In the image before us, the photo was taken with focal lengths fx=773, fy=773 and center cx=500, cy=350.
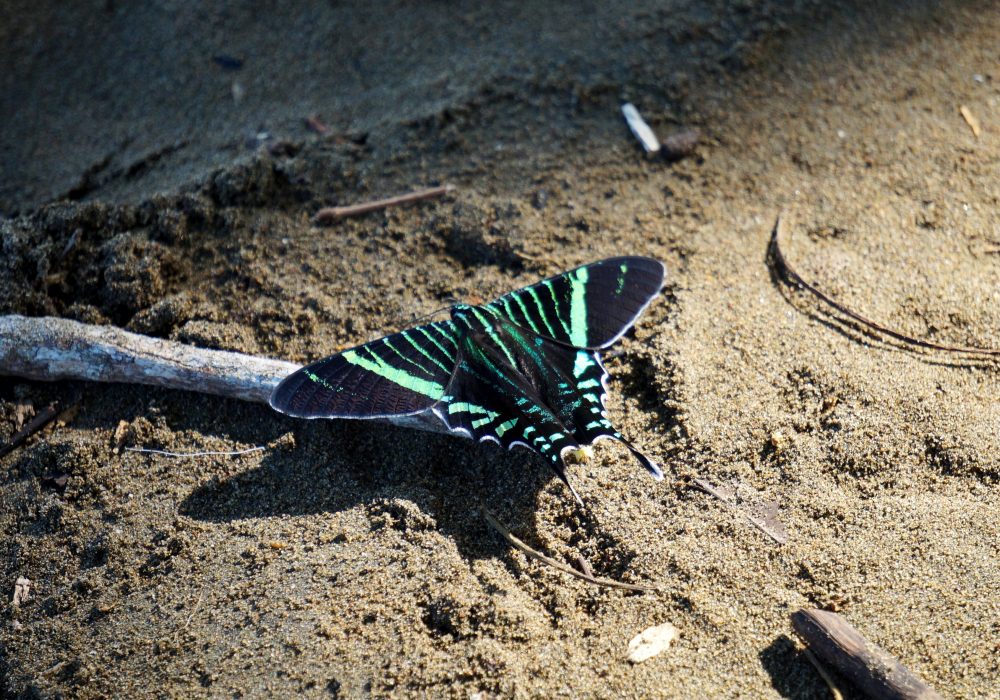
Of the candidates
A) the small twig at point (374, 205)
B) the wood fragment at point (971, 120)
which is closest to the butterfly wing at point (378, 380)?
the small twig at point (374, 205)

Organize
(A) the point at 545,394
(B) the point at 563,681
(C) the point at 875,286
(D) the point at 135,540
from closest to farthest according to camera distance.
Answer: (B) the point at 563,681
(D) the point at 135,540
(A) the point at 545,394
(C) the point at 875,286

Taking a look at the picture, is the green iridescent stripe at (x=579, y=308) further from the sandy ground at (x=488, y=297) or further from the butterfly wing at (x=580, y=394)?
the sandy ground at (x=488, y=297)

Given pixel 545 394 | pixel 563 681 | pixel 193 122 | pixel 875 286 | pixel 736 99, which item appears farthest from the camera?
pixel 193 122

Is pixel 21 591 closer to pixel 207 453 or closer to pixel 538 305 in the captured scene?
pixel 207 453

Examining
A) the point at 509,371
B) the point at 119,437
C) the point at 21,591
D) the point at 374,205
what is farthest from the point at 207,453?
the point at 374,205

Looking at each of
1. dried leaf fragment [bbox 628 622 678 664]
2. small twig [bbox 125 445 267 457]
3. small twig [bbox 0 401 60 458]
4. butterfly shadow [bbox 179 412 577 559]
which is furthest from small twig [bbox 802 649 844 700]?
small twig [bbox 0 401 60 458]

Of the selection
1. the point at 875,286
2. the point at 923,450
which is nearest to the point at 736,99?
the point at 875,286

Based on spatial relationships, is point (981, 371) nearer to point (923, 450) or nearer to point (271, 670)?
point (923, 450)
